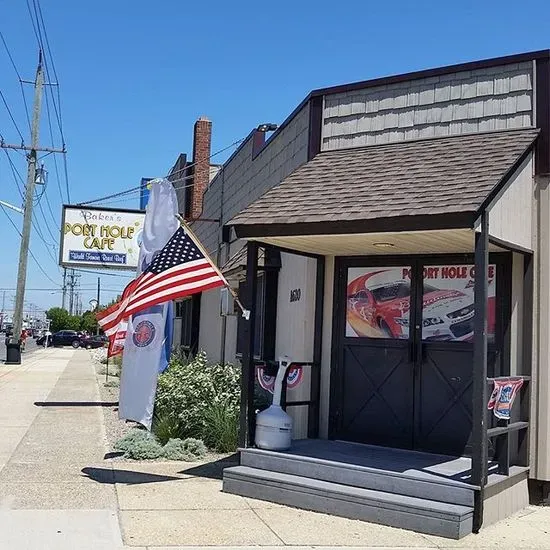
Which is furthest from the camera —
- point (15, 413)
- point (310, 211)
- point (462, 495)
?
point (15, 413)

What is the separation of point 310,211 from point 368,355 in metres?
2.16

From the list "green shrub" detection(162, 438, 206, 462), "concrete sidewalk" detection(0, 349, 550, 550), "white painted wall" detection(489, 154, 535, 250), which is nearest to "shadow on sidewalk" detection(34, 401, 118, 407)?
"concrete sidewalk" detection(0, 349, 550, 550)

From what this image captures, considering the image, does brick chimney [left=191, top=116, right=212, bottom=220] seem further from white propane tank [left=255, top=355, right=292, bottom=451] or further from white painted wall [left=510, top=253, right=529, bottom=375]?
white painted wall [left=510, top=253, right=529, bottom=375]

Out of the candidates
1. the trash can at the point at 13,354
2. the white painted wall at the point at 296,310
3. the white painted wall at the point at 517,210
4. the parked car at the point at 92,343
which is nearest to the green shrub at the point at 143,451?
the white painted wall at the point at 296,310

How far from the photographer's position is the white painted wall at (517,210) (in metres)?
7.33

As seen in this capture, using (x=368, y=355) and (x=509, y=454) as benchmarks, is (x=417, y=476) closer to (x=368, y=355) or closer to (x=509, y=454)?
(x=509, y=454)

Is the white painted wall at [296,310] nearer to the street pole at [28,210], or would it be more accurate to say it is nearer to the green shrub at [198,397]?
the green shrub at [198,397]

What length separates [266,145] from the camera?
13258 millimetres

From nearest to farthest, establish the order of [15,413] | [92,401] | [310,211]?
1. [310,211]
2. [15,413]
3. [92,401]

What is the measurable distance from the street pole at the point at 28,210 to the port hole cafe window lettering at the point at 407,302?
26.7 meters

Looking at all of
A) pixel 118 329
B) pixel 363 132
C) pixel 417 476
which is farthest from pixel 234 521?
pixel 118 329

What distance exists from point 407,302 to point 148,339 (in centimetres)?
414

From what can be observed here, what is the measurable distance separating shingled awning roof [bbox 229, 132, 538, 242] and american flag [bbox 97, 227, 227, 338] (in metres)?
0.64

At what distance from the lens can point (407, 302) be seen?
9.01 meters
